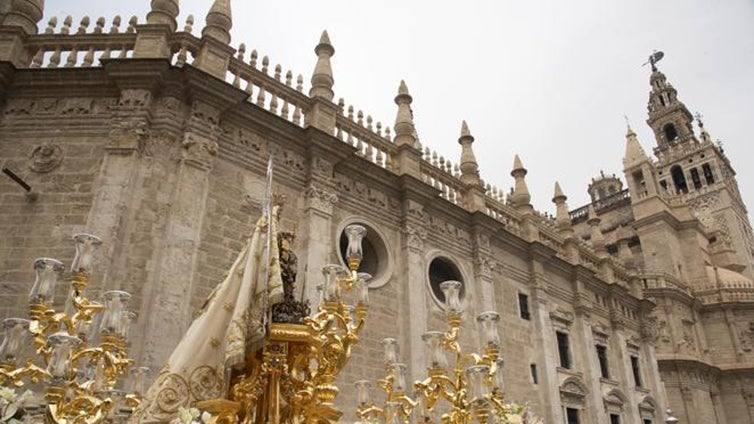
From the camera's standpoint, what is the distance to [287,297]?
5773mm

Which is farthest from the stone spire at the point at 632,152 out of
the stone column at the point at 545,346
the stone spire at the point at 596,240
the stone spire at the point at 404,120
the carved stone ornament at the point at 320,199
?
the carved stone ornament at the point at 320,199

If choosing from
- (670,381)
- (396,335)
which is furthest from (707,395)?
(396,335)

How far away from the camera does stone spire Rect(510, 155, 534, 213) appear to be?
19.6 m

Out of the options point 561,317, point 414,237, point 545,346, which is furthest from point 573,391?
point 414,237

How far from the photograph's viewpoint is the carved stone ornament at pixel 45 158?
1047cm

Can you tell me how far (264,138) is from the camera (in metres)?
12.5

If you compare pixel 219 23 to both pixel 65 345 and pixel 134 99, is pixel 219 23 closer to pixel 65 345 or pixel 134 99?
pixel 134 99

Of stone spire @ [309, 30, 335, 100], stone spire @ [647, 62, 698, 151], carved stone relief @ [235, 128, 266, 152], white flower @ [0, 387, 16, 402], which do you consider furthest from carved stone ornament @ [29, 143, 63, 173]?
stone spire @ [647, 62, 698, 151]

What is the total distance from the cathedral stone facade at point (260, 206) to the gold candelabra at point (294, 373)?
4.39m

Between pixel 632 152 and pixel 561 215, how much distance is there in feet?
71.8

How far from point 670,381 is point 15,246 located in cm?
2909

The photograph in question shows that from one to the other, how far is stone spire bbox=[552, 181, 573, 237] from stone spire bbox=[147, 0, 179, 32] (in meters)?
15.2

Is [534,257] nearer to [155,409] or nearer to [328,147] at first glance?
[328,147]

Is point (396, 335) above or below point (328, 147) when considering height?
below
